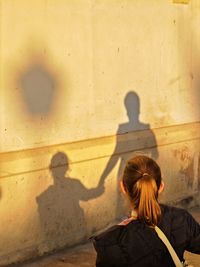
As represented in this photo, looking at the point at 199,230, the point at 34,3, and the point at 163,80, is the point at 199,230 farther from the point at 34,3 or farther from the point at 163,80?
the point at 163,80

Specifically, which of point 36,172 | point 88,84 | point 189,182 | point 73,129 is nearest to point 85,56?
point 88,84

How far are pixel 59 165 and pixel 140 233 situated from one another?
2819 millimetres

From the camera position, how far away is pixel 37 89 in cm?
507

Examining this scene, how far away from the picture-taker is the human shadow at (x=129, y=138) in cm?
597

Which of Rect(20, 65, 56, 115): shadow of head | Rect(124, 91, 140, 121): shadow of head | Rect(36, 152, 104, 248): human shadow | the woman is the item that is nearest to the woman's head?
the woman

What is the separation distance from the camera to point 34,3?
4988 millimetres

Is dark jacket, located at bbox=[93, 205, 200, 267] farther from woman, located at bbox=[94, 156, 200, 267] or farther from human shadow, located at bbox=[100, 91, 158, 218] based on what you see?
human shadow, located at bbox=[100, 91, 158, 218]

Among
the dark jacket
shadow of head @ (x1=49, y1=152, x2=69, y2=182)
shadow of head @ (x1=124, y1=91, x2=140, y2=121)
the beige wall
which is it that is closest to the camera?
the dark jacket

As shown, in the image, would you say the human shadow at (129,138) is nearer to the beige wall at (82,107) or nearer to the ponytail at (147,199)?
the beige wall at (82,107)

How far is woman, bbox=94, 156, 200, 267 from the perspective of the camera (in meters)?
2.55

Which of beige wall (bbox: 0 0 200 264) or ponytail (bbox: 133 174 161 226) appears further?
beige wall (bbox: 0 0 200 264)

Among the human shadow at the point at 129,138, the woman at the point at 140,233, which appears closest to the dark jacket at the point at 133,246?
the woman at the point at 140,233

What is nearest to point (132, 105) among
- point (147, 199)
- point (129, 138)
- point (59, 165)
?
point (129, 138)

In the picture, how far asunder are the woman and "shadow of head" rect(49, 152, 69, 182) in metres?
2.70
